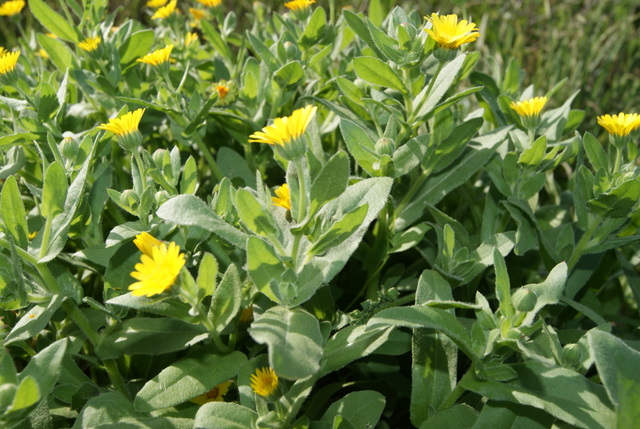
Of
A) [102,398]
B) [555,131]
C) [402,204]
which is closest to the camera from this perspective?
[102,398]

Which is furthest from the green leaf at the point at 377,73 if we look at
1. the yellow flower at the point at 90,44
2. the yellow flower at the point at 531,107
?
the yellow flower at the point at 90,44

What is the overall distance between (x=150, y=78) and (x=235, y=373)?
3.51 feet

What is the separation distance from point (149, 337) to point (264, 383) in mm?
295

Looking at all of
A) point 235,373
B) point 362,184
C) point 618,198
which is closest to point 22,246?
point 235,373

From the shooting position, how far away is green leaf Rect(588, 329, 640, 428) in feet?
3.04

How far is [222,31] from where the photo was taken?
6.50 ft

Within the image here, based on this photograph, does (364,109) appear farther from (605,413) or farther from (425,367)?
(605,413)

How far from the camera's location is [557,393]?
103cm

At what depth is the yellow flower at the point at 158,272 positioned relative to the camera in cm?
95

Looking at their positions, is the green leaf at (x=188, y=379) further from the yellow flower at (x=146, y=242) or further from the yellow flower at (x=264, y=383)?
the yellow flower at (x=146, y=242)

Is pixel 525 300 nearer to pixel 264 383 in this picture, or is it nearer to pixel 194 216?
pixel 264 383

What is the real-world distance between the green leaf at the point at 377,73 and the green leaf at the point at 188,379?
638 millimetres

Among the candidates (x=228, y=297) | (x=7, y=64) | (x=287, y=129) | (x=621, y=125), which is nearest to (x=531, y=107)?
(x=621, y=125)

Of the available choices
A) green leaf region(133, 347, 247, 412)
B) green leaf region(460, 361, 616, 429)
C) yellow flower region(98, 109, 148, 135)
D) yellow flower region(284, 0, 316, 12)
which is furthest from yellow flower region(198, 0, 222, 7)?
green leaf region(460, 361, 616, 429)
